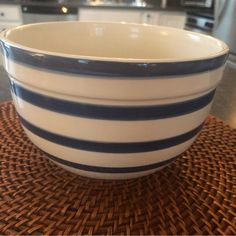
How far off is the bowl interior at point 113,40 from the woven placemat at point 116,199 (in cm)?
16

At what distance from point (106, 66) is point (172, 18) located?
7.71ft

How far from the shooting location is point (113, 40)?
46cm

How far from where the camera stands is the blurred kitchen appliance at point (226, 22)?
2.09 meters

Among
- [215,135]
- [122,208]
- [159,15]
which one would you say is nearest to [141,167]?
[122,208]

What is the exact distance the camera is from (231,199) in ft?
0.97

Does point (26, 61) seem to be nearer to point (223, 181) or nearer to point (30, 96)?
point (30, 96)

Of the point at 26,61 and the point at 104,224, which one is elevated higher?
the point at 26,61

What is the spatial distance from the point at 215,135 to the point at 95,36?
0.24 metres

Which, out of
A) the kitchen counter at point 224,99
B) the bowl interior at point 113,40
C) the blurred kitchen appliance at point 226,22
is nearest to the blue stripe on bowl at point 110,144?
the bowl interior at point 113,40

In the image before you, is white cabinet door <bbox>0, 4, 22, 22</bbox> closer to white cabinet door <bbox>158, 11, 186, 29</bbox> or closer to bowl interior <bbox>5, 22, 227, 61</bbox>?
white cabinet door <bbox>158, 11, 186, 29</bbox>

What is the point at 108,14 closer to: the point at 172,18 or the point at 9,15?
the point at 172,18

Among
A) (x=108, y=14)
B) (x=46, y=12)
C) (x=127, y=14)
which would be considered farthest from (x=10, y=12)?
(x=127, y=14)

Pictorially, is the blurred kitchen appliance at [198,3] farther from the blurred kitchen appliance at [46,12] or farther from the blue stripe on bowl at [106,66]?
the blue stripe on bowl at [106,66]

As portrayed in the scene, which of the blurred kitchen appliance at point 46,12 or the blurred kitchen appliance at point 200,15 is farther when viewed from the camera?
the blurred kitchen appliance at point 200,15
